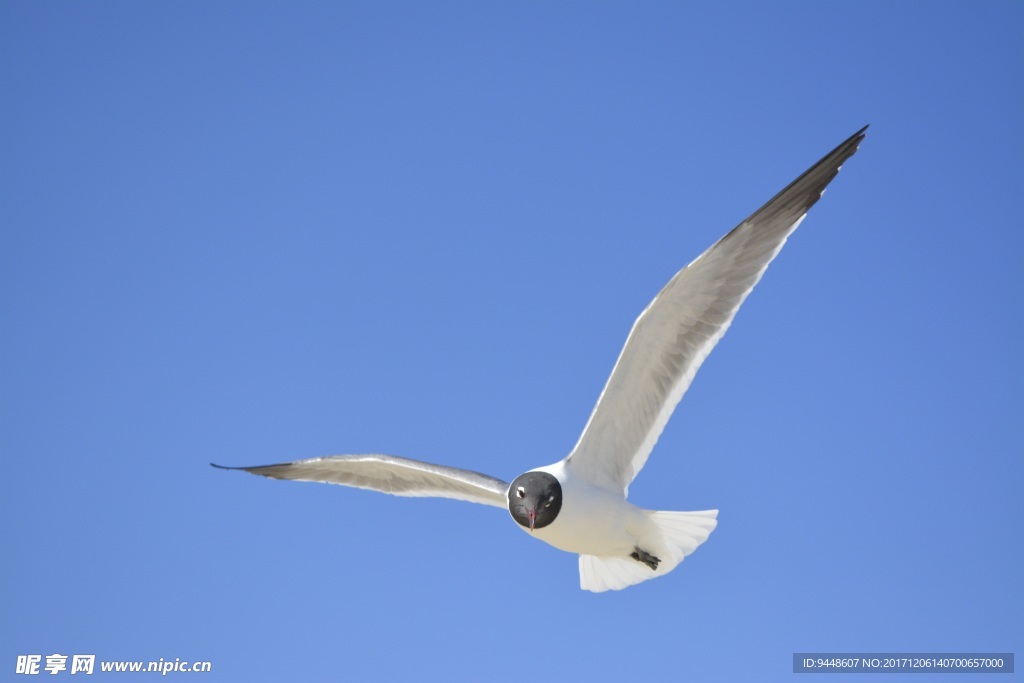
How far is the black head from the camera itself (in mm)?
7125

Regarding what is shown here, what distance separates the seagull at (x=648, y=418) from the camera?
22.9 ft

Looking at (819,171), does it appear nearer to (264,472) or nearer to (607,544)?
(607,544)

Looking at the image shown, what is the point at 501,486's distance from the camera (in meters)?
7.71

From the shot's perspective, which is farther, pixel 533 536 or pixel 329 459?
pixel 329 459

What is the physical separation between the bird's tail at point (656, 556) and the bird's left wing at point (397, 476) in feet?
2.54

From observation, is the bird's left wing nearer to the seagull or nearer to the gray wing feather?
the seagull

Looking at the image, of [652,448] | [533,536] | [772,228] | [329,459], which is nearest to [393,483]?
[329,459]

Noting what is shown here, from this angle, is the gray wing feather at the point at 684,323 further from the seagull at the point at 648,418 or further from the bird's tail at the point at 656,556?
the bird's tail at the point at 656,556

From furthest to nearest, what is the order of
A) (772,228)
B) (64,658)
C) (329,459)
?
1. (64,658)
2. (329,459)
3. (772,228)

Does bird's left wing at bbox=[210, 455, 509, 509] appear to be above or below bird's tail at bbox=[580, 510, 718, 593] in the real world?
above

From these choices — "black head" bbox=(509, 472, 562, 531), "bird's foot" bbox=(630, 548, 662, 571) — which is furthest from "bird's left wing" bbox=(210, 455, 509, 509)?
"bird's foot" bbox=(630, 548, 662, 571)

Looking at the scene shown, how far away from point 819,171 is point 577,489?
2.41 meters

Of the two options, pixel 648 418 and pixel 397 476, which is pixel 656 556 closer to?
pixel 648 418

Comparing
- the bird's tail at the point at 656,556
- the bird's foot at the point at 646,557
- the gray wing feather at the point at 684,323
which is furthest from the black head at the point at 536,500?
the bird's foot at the point at 646,557
